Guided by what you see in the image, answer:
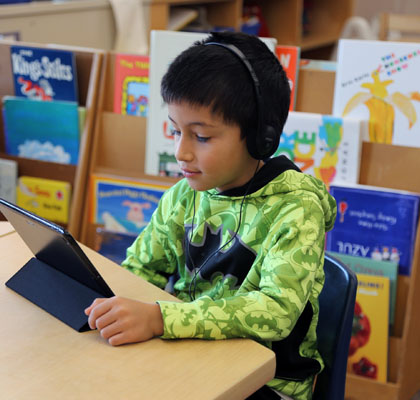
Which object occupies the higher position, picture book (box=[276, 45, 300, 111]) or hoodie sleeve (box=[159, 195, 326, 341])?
picture book (box=[276, 45, 300, 111])

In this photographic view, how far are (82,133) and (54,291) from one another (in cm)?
118

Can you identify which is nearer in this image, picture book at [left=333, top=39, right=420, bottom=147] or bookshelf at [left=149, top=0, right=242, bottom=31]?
picture book at [left=333, top=39, right=420, bottom=147]

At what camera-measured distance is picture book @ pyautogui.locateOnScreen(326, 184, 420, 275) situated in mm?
1628

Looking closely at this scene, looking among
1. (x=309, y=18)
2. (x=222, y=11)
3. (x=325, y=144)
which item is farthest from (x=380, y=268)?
(x=309, y=18)

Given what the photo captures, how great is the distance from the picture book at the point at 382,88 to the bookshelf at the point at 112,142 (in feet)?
2.02

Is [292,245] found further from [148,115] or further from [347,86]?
[148,115]

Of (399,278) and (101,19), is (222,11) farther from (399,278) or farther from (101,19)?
(399,278)

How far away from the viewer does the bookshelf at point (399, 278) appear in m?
1.65

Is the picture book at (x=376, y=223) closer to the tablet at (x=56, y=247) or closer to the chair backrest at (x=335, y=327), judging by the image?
the chair backrest at (x=335, y=327)

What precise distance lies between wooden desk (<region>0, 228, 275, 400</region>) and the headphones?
0.28 meters

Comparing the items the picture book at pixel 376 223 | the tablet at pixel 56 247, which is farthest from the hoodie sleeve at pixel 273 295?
the picture book at pixel 376 223

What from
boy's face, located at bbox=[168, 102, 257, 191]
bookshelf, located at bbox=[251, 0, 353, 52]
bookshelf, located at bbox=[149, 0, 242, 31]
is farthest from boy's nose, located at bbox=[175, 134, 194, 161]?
bookshelf, located at bbox=[251, 0, 353, 52]

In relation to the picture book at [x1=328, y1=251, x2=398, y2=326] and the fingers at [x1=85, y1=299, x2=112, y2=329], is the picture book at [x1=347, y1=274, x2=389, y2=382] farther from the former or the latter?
the fingers at [x1=85, y1=299, x2=112, y2=329]

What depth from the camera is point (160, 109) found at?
1.86 m
